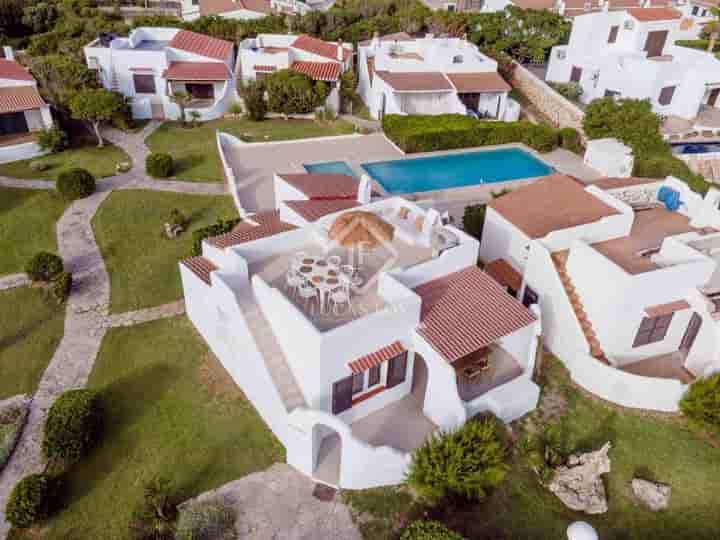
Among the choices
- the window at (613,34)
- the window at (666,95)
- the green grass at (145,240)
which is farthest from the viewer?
the window at (613,34)

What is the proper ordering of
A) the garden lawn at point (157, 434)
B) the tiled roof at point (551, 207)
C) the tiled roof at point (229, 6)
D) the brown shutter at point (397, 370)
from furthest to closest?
the tiled roof at point (229, 6) → the tiled roof at point (551, 207) → the brown shutter at point (397, 370) → the garden lawn at point (157, 434)

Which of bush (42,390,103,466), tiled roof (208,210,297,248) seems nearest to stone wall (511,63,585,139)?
tiled roof (208,210,297,248)

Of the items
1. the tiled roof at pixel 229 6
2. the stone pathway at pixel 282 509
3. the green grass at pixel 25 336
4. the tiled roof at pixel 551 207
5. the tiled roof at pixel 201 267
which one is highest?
the tiled roof at pixel 229 6

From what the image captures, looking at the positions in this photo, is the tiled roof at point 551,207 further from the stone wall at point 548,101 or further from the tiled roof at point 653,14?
the tiled roof at point 653,14

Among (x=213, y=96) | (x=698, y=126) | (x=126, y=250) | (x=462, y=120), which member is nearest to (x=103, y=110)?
(x=213, y=96)

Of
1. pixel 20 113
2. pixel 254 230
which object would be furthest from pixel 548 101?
pixel 20 113

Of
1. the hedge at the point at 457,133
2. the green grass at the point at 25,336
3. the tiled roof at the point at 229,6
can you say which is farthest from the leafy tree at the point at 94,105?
the tiled roof at the point at 229,6

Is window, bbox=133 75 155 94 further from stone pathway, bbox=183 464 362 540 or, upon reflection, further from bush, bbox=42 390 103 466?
stone pathway, bbox=183 464 362 540
